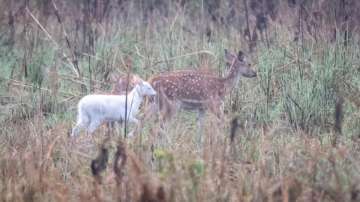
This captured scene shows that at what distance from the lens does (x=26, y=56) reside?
9.95m

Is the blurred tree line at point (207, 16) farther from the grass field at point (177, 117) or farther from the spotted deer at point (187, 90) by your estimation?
the spotted deer at point (187, 90)

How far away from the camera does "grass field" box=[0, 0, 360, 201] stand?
5.18 meters

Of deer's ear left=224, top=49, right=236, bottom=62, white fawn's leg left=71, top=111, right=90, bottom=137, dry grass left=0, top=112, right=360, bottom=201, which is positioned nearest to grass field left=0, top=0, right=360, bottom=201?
dry grass left=0, top=112, right=360, bottom=201

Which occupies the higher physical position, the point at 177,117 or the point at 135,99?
the point at 135,99

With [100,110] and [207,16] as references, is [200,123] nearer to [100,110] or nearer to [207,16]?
[100,110]

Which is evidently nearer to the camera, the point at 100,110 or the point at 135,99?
the point at 100,110

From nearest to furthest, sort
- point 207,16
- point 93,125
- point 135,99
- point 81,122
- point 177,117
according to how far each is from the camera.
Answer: point 81,122
point 93,125
point 135,99
point 177,117
point 207,16

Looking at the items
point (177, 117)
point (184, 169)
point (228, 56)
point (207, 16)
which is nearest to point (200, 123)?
point (177, 117)

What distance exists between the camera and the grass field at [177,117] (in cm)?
518

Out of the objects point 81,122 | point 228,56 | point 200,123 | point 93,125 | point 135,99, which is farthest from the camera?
point 228,56

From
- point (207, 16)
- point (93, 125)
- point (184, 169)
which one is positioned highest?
point (207, 16)

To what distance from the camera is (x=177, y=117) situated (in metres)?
8.67

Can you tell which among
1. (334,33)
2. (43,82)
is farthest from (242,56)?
(43,82)

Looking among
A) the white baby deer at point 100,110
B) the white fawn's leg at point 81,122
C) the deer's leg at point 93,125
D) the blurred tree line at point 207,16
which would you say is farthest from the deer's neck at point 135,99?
the blurred tree line at point 207,16
